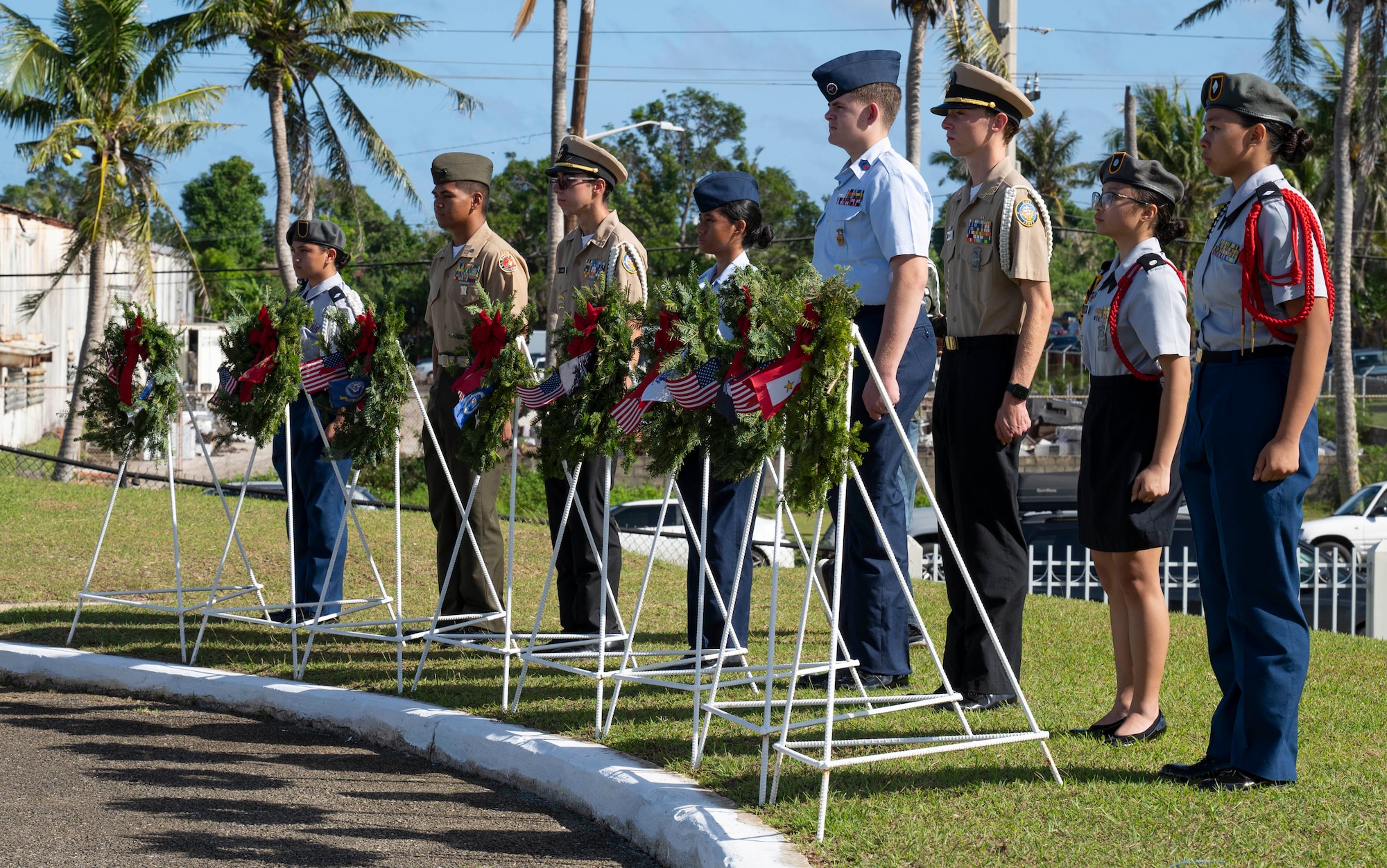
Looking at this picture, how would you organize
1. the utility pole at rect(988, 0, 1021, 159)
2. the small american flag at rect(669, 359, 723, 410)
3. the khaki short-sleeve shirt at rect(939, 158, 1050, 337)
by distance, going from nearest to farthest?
the small american flag at rect(669, 359, 723, 410)
the khaki short-sleeve shirt at rect(939, 158, 1050, 337)
the utility pole at rect(988, 0, 1021, 159)

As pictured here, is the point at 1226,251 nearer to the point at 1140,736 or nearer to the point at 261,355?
the point at 1140,736

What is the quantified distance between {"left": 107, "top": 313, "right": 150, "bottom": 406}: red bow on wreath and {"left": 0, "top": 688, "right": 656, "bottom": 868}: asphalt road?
1.72 m

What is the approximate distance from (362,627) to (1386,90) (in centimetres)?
3466

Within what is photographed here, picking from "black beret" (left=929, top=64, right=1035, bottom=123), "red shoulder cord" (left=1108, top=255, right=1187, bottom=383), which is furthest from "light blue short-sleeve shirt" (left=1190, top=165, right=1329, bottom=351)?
"black beret" (left=929, top=64, right=1035, bottom=123)

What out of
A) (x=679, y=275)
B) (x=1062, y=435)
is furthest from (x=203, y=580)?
(x=1062, y=435)

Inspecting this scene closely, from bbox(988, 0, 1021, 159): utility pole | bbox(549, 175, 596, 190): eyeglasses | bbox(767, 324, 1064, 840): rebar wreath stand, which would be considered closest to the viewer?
bbox(767, 324, 1064, 840): rebar wreath stand

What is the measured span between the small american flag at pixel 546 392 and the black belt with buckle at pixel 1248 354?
2.38 meters

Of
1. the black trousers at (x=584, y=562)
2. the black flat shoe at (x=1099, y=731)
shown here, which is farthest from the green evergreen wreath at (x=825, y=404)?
the black trousers at (x=584, y=562)

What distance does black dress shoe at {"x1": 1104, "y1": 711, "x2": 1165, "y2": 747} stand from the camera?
14.8 feet

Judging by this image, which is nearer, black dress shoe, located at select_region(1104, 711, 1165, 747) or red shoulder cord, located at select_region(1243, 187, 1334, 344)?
red shoulder cord, located at select_region(1243, 187, 1334, 344)

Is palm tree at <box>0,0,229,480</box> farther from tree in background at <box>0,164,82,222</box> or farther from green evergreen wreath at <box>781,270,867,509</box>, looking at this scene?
tree in background at <box>0,164,82,222</box>

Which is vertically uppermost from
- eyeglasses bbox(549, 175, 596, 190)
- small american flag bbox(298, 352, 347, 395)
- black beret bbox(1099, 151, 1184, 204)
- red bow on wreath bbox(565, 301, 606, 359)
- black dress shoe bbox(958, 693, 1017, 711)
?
eyeglasses bbox(549, 175, 596, 190)

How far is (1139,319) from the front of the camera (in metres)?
4.41

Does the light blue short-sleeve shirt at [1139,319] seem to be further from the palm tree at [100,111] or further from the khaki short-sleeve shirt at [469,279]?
the palm tree at [100,111]
